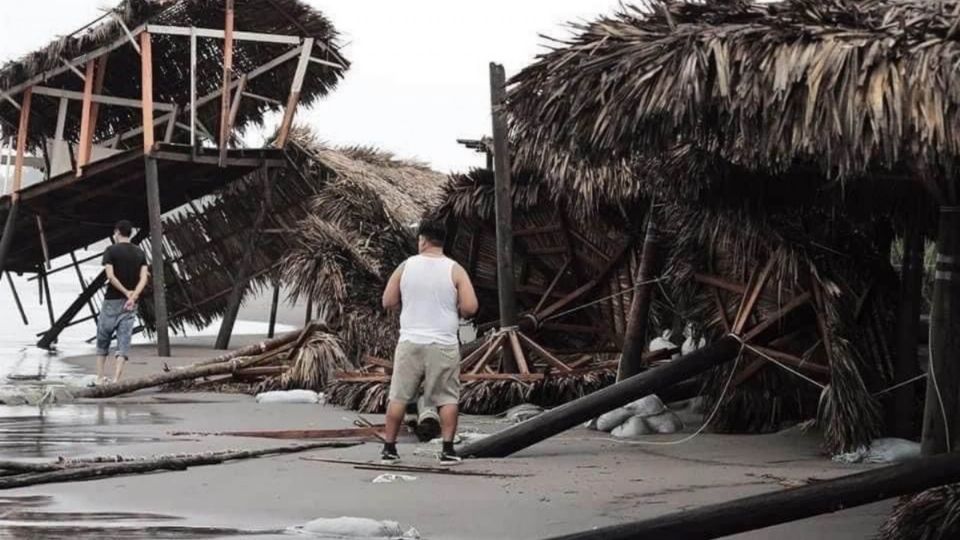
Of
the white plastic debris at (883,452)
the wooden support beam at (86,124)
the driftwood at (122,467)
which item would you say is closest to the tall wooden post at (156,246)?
the wooden support beam at (86,124)

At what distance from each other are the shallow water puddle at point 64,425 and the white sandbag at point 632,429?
3.52 meters

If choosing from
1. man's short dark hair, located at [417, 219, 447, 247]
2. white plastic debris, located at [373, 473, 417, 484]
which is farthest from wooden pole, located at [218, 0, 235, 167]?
white plastic debris, located at [373, 473, 417, 484]

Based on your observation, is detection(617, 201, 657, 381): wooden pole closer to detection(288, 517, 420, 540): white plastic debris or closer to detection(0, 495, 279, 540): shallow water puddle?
detection(288, 517, 420, 540): white plastic debris

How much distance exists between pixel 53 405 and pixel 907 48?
31.4 ft

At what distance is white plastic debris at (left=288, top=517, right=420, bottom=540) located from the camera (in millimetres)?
6613

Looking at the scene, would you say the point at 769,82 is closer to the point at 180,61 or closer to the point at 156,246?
the point at 156,246

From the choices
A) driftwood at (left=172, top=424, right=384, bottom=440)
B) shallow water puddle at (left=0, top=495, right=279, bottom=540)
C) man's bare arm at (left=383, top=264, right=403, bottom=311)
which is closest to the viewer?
shallow water puddle at (left=0, top=495, right=279, bottom=540)

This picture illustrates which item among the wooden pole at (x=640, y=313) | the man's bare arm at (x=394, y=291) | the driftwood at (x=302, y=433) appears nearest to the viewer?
the man's bare arm at (x=394, y=291)

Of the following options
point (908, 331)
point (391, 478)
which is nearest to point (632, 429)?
point (908, 331)

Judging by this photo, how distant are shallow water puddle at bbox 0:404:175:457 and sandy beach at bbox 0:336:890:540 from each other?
0.02m

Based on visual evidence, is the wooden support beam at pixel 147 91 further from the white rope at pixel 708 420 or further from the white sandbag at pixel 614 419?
the white rope at pixel 708 420

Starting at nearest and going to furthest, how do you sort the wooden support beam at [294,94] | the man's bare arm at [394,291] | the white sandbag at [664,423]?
the man's bare arm at [394,291] < the white sandbag at [664,423] < the wooden support beam at [294,94]

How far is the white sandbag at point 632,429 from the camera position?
11219 mm

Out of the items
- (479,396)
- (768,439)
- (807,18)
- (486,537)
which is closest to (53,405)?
(479,396)
